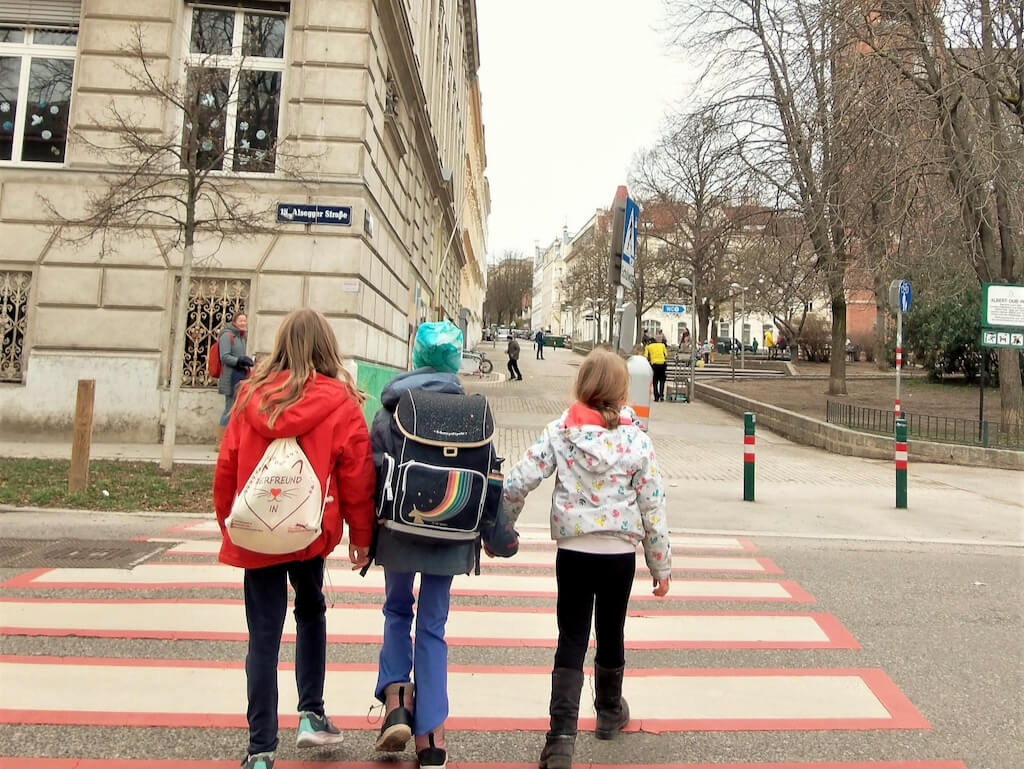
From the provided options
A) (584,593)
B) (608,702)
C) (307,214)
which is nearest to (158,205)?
(307,214)

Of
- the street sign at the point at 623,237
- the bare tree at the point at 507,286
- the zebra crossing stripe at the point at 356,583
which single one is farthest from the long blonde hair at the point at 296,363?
the bare tree at the point at 507,286

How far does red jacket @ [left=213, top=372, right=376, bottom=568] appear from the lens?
2.83 meters

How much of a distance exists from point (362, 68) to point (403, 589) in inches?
470

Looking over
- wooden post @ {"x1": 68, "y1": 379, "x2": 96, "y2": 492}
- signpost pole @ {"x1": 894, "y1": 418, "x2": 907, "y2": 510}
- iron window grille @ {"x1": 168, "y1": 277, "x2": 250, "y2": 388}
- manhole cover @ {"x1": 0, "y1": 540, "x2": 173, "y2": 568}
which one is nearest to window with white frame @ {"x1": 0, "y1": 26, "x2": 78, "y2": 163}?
iron window grille @ {"x1": 168, "y1": 277, "x2": 250, "y2": 388}

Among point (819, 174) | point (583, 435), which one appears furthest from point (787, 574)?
point (819, 174)

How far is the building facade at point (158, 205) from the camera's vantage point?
41.1ft

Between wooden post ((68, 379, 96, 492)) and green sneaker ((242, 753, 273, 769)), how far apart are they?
6532 millimetres

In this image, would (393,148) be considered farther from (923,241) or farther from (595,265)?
(595,265)

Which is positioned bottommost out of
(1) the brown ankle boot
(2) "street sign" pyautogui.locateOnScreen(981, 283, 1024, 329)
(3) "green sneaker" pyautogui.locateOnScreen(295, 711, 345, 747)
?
(3) "green sneaker" pyautogui.locateOnScreen(295, 711, 345, 747)

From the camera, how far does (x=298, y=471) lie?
109 inches

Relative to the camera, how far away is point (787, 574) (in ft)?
21.1

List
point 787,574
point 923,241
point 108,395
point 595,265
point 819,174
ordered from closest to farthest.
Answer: point 787,574 < point 108,395 < point 923,241 < point 819,174 < point 595,265

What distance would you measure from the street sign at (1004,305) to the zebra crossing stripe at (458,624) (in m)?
11.8

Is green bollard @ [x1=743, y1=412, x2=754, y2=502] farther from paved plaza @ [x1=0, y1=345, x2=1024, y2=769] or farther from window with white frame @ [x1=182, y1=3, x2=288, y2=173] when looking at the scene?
window with white frame @ [x1=182, y1=3, x2=288, y2=173]
